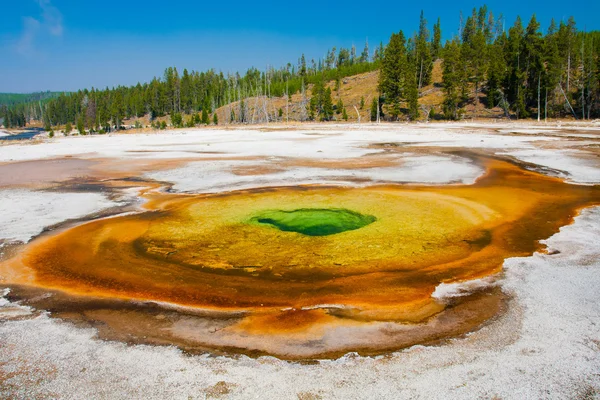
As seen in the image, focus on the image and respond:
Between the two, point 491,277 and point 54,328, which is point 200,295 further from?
point 491,277

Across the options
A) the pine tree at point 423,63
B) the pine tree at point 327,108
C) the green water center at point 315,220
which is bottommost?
the green water center at point 315,220

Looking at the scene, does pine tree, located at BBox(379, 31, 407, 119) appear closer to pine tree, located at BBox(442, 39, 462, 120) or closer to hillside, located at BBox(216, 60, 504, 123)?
hillside, located at BBox(216, 60, 504, 123)

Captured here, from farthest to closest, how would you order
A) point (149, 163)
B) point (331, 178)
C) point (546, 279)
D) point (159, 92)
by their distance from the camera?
point (159, 92) < point (149, 163) < point (331, 178) < point (546, 279)

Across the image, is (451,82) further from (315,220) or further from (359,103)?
(315,220)

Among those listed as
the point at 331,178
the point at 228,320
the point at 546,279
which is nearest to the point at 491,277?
the point at 546,279

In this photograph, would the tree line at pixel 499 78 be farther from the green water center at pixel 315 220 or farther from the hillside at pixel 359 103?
the green water center at pixel 315 220

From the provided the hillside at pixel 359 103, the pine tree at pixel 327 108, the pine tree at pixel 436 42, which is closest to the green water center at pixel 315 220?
the hillside at pixel 359 103

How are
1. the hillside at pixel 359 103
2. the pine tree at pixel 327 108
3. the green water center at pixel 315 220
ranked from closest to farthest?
the green water center at pixel 315 220
the hillside at pixel 359 103
the pine tree at pixel 327 108

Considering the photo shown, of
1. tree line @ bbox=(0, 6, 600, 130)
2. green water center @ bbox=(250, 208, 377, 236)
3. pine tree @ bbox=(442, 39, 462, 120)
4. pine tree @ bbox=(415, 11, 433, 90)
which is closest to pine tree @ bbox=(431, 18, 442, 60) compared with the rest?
tree line @ bbox=(0, 6, 600, 130)

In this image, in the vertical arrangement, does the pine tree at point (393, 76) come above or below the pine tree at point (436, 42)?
below
